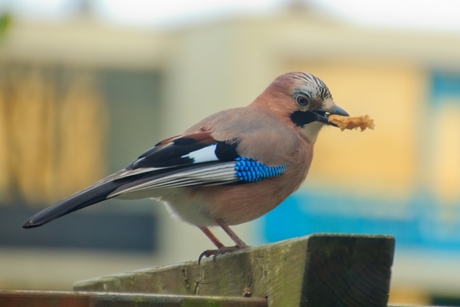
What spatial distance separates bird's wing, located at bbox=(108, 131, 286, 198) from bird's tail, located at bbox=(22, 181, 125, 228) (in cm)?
5

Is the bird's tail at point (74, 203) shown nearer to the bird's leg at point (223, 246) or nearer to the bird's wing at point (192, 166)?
the bird's wing at point (192, 166)

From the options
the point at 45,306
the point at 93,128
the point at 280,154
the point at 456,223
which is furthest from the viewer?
the point at 93,128

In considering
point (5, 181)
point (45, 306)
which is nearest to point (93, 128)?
point (5, 181)

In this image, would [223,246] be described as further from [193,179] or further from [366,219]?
[366,219]

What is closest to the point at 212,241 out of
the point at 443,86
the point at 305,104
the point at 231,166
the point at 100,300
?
the point at 231,166

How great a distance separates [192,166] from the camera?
13.9 feet

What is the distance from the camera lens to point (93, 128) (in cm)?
1900

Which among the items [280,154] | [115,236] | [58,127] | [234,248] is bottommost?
[234,248]

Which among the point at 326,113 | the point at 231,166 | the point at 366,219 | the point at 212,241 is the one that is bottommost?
the point at 212,241

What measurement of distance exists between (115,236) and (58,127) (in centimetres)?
245

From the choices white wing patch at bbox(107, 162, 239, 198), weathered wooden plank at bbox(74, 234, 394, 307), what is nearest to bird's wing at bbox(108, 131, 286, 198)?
white wing patch at bbox(107, 162, 239, 198)

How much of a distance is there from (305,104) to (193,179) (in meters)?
1.05

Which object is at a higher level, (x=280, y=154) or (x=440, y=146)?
(x=440, y=146)

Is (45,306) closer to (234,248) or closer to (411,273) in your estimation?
(234,248)
